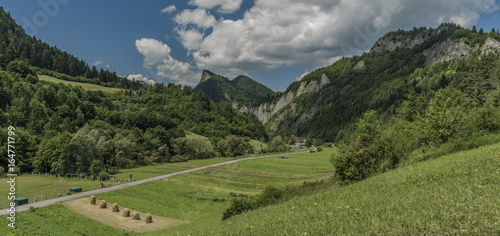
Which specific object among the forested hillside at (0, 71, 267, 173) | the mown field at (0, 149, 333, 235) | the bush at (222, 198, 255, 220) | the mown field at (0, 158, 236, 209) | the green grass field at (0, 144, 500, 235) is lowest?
the mown field at (0, 149, 333, 235)

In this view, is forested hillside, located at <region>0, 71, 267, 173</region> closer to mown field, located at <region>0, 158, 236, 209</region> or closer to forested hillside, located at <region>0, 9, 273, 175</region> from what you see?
forested hillside, located at <region>0, 9, 273, 175</region>

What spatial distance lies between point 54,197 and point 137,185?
16.5 meters

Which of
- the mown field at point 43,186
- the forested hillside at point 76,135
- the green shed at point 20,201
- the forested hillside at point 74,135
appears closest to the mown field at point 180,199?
the green shed at point 20,201

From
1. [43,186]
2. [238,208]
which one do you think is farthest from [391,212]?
[43,186]

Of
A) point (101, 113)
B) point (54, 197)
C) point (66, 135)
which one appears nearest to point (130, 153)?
point (66, 135)

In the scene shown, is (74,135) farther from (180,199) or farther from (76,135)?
(180,199)

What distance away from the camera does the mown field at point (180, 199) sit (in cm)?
3148

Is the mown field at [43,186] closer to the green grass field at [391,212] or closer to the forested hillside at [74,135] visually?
the forested hillside at [74,135]

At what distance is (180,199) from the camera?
170 ft

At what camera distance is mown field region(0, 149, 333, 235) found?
31484 millimetres

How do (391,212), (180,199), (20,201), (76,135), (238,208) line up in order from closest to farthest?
1. (391,212)
2. (238,208)
3. (20,201)
4. (180,199)
5. (76,135)

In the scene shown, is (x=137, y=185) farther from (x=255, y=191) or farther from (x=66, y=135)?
(x=66, y=135)

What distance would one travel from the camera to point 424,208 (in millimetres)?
8156

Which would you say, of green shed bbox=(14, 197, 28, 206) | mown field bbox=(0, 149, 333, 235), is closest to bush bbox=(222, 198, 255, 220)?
mown field bbox=(0, 149, 333, 235)
